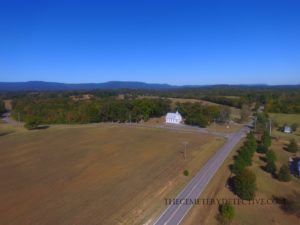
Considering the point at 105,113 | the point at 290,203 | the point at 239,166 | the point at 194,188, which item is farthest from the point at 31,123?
the point at 290,203

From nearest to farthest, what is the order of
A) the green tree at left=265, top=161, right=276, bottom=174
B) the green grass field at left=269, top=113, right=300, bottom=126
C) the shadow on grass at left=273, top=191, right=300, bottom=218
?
1. the shadow on grass at left=273, top=191, right=300, bottom=218
2. the green tree at left=265, top=161, right=276, bottom=174
3. the green grass field at left=269, top=113, right=300, bottom=126

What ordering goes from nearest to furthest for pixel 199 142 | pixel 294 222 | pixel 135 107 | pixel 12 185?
pixel 294 222 → pixel 12 185 → pixel 199 142 → pixel 135 107

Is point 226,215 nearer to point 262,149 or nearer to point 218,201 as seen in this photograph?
point 218,201

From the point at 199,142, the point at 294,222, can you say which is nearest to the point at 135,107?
the point at 199,142

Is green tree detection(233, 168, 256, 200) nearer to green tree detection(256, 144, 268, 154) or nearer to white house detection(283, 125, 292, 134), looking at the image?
green tree detection(256, 144, 268, 154)

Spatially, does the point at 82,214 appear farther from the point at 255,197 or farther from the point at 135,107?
the point at 135,107

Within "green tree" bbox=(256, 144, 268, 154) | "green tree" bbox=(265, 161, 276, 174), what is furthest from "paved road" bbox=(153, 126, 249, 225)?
"green tree" bbox=(265, 161, 276, 174)

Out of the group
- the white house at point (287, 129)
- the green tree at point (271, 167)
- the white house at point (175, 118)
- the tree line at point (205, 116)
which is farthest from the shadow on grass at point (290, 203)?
the white house at point (175, 118)
